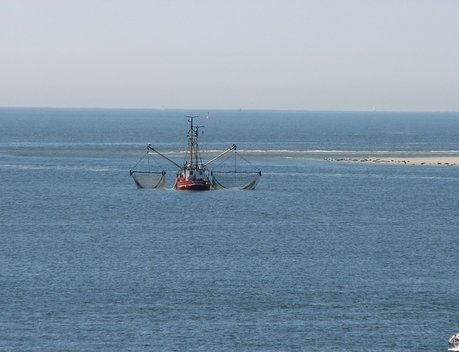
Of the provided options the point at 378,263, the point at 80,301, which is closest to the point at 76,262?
the point at 80,301

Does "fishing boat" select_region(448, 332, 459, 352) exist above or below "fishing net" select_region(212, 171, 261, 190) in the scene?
above

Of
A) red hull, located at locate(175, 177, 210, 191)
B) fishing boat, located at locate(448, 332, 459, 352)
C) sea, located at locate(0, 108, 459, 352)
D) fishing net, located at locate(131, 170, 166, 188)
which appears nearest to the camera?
fishing boat, located at locate(448, 332, 459, 352)

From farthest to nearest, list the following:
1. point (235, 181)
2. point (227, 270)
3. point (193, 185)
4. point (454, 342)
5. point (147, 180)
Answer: point (235, 181), point (147, 180), point (193, 185), point (227, 270), point (454, 342)

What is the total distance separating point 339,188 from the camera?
16425 cm

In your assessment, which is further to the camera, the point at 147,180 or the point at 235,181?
the point at 235,181

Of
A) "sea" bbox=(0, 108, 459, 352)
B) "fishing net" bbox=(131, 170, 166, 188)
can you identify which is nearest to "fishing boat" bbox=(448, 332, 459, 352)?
"sea" bbox=(0, 108, 459, 352)

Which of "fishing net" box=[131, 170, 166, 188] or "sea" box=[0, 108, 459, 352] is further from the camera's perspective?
"fishing net" box=[131, 170, 166, 188]

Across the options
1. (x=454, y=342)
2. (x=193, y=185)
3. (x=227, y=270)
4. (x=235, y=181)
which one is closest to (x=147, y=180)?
(x=193, y=185)

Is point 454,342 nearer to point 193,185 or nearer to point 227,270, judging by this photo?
point 227,270

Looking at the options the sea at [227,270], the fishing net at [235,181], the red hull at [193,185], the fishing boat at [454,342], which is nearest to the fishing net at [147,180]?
the red hull at [193,185]

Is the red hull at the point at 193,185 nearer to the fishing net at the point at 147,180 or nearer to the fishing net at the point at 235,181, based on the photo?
the fishing net at the point at 235,181

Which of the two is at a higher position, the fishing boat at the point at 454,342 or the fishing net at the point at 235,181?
the fishing boat at the point at 454,342

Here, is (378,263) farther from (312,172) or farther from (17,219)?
(312,172)

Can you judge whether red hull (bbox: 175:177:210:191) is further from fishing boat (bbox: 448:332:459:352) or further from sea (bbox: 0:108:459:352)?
fishing boat (bbox: 448:332:459:352)
